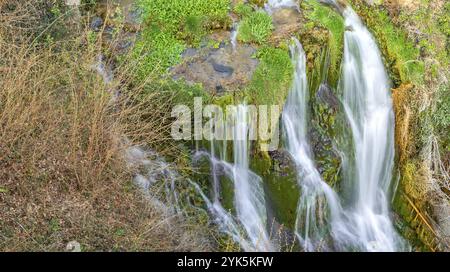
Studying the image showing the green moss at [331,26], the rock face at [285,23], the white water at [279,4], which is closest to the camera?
the rock face at [285,23]

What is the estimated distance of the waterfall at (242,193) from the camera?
6.35 meters

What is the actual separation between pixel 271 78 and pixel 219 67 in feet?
2.41

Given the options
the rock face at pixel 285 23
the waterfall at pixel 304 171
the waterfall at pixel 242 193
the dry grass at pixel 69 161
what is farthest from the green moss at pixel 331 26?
the dry grass at pixel 69 161

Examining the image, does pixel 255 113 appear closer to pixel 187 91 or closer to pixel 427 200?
pixel 187 91

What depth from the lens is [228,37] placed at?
720 centimetres

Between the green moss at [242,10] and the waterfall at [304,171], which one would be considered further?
the green moss at [242,10]

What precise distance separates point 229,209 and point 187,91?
5.39ft

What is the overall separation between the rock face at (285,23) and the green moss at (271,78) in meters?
0.34

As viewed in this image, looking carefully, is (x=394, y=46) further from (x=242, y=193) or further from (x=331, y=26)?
(x=242, y=193)

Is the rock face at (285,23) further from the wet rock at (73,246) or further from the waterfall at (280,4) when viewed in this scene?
the wet rock at (73,246)

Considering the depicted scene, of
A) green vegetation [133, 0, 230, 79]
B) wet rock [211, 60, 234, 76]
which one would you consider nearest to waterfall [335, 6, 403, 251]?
wet rock [211, 60, 234, 76]

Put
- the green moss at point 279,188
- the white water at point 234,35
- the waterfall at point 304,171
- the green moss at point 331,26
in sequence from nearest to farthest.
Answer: the green moss at point 279,188 → the waterfall at point 304,171 → the white water at point 234,35 → the green moss at point 331,26

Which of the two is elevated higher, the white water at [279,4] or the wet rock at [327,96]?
the white water at [279,4]

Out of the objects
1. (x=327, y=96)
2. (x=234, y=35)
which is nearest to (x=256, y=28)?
(x=234, y=35)
